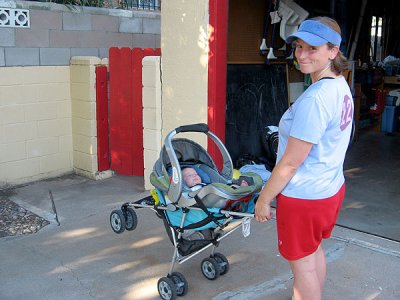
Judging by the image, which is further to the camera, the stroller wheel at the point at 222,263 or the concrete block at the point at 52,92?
the concrete block at the point at 52,92

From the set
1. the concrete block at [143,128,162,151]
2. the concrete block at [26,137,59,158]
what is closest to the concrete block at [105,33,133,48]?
the concrete block at [26,137,59,158]

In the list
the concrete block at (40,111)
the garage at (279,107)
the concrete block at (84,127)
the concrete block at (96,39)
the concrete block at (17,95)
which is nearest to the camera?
the garage at (279,107)

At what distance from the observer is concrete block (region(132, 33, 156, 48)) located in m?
6.99

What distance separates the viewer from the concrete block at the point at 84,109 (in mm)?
6246

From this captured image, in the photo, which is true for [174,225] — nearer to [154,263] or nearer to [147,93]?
[154,263]

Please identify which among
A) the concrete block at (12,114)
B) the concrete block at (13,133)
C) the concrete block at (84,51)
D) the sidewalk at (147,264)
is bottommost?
the sidewalk at (147,264)

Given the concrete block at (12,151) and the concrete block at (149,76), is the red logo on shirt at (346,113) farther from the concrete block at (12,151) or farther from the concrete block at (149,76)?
the concrete block at (12,151)

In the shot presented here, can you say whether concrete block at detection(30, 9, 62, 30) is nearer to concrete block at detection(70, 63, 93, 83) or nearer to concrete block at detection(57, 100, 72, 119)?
concrete block at detection(70, 63, 93, 83)

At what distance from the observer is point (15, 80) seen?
5848 mm

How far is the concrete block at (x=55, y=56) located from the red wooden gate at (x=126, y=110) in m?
0.63

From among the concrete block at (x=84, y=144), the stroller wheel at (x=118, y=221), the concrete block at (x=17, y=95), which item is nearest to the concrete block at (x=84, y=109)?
the concrete block at (x=84, y=144)

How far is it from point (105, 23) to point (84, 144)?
5.44ft

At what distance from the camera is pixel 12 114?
19.3ft

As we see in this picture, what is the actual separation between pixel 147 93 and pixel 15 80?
165 cm
